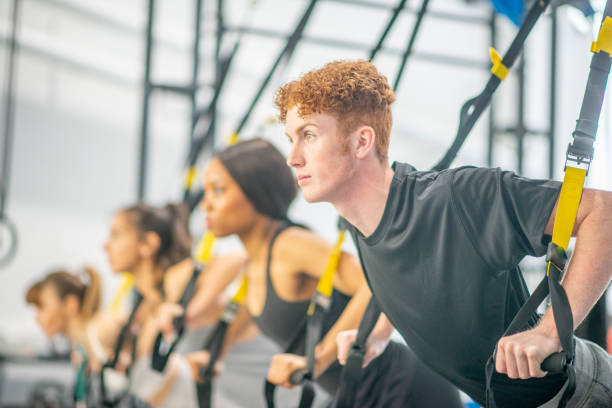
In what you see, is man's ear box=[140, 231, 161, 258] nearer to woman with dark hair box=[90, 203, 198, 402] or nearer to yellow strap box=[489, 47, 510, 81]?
woman with dark hair box=[90, 203, 198, 402]

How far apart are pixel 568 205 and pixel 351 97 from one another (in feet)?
0.98

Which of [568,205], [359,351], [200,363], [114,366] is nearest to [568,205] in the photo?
[568,205]

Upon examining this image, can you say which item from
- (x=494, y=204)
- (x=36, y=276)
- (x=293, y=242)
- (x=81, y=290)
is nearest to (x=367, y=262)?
(x=494, y=204)

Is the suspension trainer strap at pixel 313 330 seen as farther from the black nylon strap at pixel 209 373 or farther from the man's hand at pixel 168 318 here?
the man's hand at pixel 168 318

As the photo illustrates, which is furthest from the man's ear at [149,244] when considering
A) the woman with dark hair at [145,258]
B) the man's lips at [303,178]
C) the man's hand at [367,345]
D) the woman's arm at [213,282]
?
the man's lips at [303,178]

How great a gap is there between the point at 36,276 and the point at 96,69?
116cm

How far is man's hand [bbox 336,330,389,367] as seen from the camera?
105 centimetres

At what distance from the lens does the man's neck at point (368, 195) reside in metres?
0.91

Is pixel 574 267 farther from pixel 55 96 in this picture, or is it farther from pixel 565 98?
pixel 55 96

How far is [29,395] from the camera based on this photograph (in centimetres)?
331

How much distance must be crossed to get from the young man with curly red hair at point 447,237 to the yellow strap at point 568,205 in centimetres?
2

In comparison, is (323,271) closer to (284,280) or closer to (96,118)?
(284,280)

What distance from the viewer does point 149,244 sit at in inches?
75.9

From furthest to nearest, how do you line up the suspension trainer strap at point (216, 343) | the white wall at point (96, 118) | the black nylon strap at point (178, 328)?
the white wall at point (96, 118) < the black nylon strap at point (178, 328) < the suspension trainer strap at point (216, 343)
